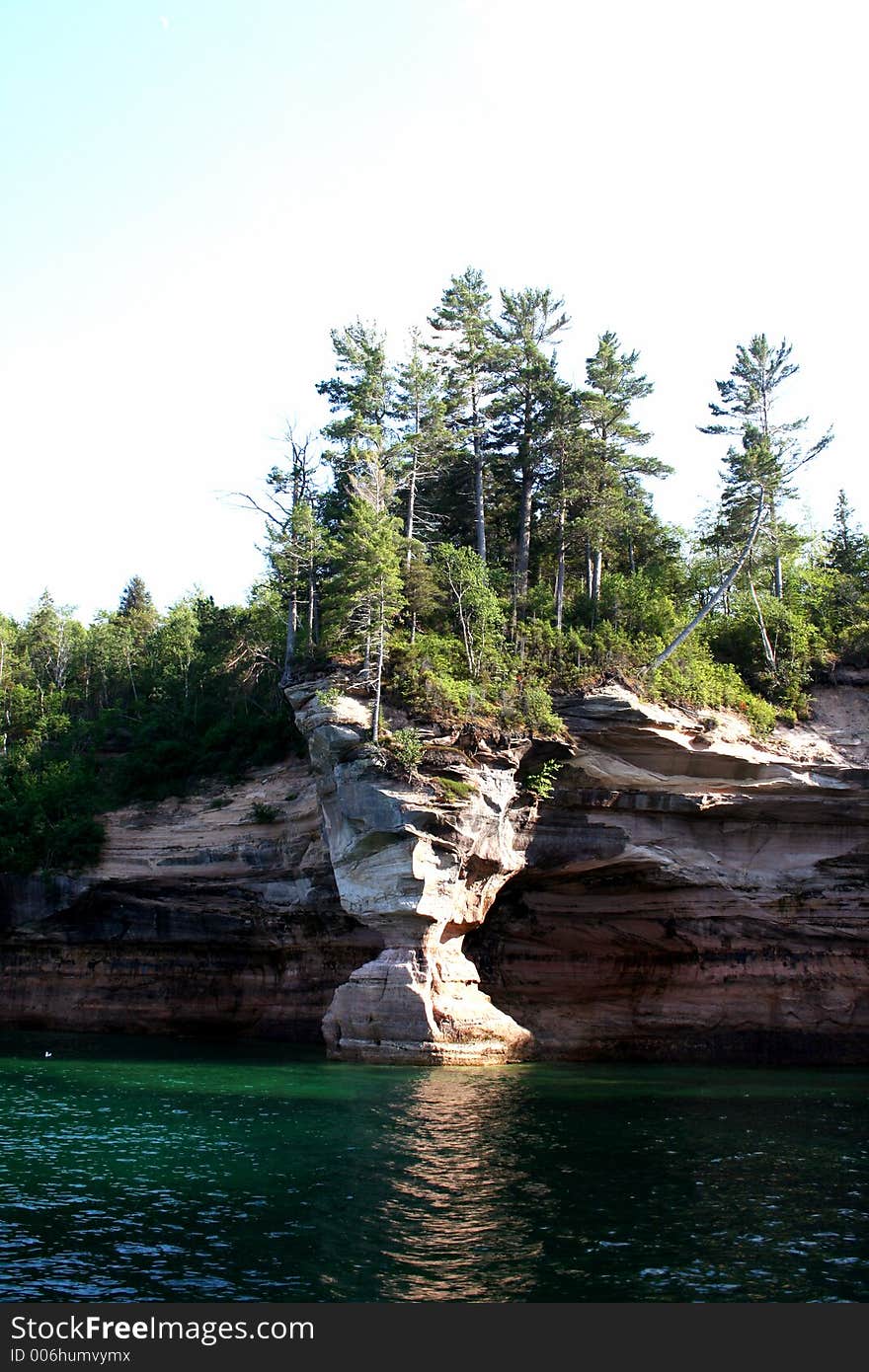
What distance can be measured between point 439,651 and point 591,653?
208 inches

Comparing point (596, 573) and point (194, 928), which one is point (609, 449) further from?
point (194, 928)

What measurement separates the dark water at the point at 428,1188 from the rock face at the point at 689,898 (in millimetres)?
7139

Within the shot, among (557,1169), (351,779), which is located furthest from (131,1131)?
(351,779)

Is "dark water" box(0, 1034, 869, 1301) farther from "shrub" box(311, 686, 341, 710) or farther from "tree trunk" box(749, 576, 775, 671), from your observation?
"tree trunk" box(749, 576, 775, 671)

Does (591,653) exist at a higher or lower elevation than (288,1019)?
higher

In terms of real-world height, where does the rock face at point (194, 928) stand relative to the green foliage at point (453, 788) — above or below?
below

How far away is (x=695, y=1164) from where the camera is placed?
1761cm

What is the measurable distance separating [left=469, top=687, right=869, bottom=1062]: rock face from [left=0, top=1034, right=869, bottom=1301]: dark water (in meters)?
7.14

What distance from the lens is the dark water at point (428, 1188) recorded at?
38.1 ft

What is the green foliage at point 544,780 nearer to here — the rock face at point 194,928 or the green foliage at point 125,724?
the rock face at point 194,928

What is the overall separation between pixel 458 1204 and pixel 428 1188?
0.94m

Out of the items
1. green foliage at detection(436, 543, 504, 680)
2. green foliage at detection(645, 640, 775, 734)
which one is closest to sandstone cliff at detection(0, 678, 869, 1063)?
green foliage at detection(645, 640, 775, 734)

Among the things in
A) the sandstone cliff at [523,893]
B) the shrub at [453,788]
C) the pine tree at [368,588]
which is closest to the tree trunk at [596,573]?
the sandstone cliff at [523,893]

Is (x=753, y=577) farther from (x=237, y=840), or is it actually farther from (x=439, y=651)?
(x=237, y=840)
